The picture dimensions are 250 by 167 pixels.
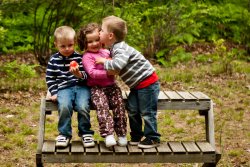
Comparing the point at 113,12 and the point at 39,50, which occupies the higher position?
the point at 113,12

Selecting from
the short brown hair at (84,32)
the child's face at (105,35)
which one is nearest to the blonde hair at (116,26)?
the child's face at (105,35)

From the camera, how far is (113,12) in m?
11.1

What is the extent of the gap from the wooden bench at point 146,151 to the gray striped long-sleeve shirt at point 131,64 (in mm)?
325

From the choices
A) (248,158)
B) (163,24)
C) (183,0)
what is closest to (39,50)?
(163,24)

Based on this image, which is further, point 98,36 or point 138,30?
point 138,30

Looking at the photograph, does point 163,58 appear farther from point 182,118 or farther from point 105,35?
point 105,35

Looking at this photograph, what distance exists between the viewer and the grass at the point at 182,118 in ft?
21.0

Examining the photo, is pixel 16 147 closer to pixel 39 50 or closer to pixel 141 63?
pixel 141 63

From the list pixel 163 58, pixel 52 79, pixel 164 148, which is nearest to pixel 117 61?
pixel 52 79

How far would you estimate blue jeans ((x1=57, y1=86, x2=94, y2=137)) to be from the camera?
15.1 ft

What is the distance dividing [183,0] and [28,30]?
3.94 m

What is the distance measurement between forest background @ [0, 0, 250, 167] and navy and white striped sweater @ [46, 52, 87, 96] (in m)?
1.51

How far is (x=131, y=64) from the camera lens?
4707 millimetres

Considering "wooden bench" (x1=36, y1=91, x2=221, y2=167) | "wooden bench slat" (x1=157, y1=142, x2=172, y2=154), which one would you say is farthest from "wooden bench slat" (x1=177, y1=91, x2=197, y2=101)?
"wooden bench slat" (x1=157, y1=142, x2=172, y2=154)
